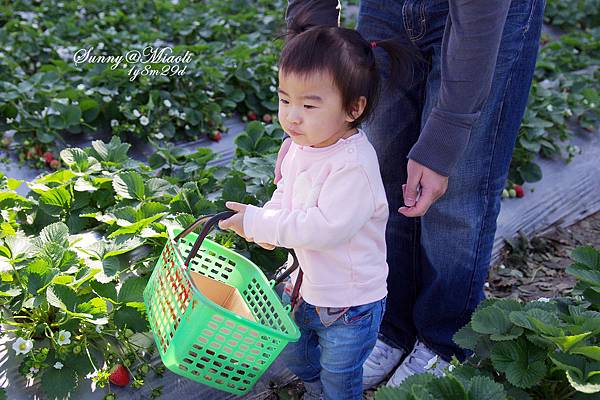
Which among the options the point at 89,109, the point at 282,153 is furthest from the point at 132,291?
the point at 89,109

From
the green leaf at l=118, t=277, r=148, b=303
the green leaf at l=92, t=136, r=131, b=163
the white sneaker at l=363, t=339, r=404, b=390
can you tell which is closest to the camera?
the green leaf at l=118, t=277, r=148, b=303

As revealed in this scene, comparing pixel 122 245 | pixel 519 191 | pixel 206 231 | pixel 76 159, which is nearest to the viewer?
pixel 206 231

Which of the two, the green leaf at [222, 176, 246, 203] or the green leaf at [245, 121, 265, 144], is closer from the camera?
the green leaf at [222, 176, 246, 203]

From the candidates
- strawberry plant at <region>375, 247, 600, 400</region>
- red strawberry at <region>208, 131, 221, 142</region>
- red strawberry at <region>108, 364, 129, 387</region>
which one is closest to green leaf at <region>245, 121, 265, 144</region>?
red strawberry at <region>208, 131, 221, 142</region>

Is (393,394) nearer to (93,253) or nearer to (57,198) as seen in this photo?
(93,253)

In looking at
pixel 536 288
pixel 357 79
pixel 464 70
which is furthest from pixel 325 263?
pixel 536 288

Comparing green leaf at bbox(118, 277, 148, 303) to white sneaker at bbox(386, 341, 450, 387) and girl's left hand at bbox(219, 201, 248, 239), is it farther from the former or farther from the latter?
white sneaker at bbox(386, 341, 450, 387)

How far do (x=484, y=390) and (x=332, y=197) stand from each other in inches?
18.6

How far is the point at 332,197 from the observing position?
57.3 inches

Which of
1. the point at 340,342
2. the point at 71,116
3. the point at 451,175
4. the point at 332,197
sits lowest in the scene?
the point at 71,116

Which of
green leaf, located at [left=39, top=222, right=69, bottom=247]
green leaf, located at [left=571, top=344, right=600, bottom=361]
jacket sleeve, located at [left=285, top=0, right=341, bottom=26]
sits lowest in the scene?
green leaf, located at [left=39, top=222, right=69, bottom=247]

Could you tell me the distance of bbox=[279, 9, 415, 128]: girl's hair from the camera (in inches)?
57.0

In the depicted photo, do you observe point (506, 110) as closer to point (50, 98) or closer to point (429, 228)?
point (429, 228)

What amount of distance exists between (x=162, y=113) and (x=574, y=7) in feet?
12.0
